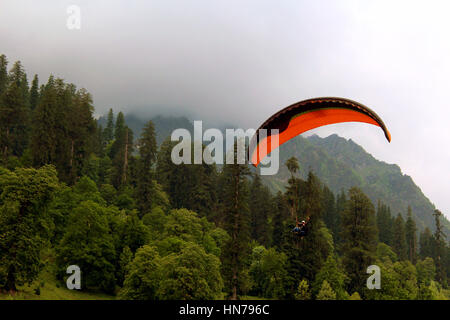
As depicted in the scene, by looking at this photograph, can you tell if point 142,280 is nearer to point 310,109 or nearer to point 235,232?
point 235,232

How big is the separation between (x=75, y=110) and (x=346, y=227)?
50.9 m

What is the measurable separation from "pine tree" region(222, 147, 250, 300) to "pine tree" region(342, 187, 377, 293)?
50.9 ft

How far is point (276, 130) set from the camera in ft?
50.4

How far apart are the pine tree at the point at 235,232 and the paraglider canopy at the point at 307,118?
95.7 ft

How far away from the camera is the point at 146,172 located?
63875mm

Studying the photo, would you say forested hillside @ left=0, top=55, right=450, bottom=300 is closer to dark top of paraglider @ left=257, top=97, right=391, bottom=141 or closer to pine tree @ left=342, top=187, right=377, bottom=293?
pine tree @ left=342, top=187, right=377, bottom=293

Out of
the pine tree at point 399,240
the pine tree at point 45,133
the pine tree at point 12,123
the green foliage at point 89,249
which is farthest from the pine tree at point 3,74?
the pine tree at point 399,240

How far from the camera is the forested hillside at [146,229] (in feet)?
94.3

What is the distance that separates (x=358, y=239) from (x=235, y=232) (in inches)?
766

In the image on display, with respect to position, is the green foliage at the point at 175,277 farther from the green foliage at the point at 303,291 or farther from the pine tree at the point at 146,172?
the pine tree at the point at 146,172

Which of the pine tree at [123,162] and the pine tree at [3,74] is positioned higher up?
the pine tree at [3,74]

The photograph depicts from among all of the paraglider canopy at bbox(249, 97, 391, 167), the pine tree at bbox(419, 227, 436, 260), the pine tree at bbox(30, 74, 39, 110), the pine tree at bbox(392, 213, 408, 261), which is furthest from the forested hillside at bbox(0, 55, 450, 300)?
the pine tree at bbox(419, 227, 436, 260)

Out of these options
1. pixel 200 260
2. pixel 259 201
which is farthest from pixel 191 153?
pixel 200 260
